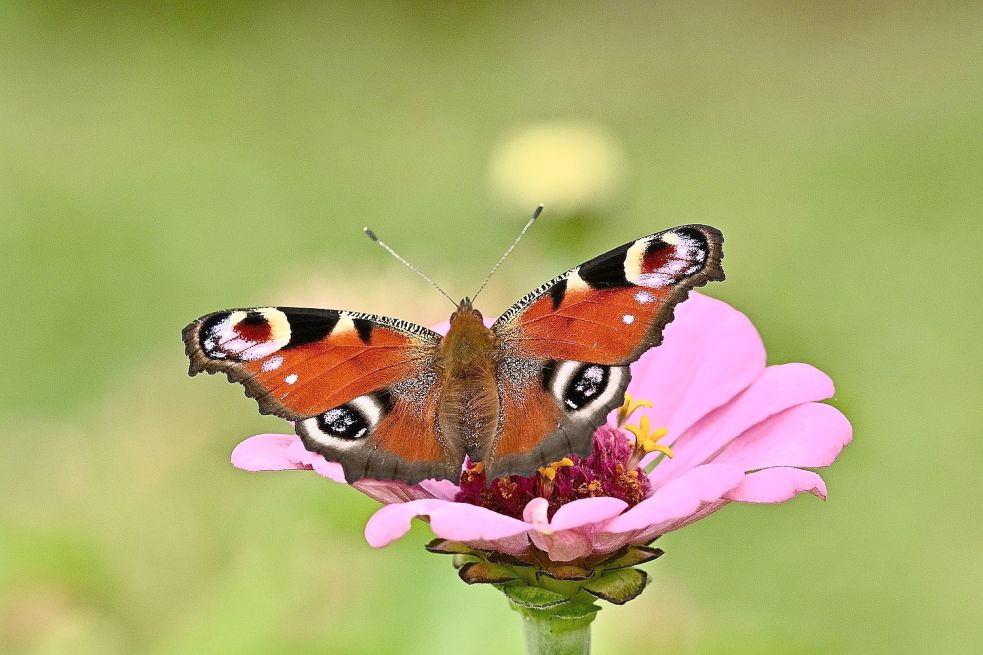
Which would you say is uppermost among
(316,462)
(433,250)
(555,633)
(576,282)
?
(576,282)

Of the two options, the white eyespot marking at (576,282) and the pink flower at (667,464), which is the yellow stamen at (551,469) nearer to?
the pink flower at (667,464)

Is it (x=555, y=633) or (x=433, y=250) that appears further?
(x=433, y=250)

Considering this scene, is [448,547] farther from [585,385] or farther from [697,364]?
[697,364]

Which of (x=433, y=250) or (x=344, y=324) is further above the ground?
(x=344, y=324)

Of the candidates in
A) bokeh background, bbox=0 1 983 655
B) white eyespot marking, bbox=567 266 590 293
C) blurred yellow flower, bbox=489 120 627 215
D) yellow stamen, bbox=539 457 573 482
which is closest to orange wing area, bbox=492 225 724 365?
white eyespot marking, bbox=567 266 590 293

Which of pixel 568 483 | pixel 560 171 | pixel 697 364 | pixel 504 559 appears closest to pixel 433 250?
pixel 560 171

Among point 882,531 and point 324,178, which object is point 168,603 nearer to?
Answer: point 882,531

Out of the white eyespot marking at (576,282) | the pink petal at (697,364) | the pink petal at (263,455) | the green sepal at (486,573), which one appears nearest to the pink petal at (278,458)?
the pink petal at (263,455)
